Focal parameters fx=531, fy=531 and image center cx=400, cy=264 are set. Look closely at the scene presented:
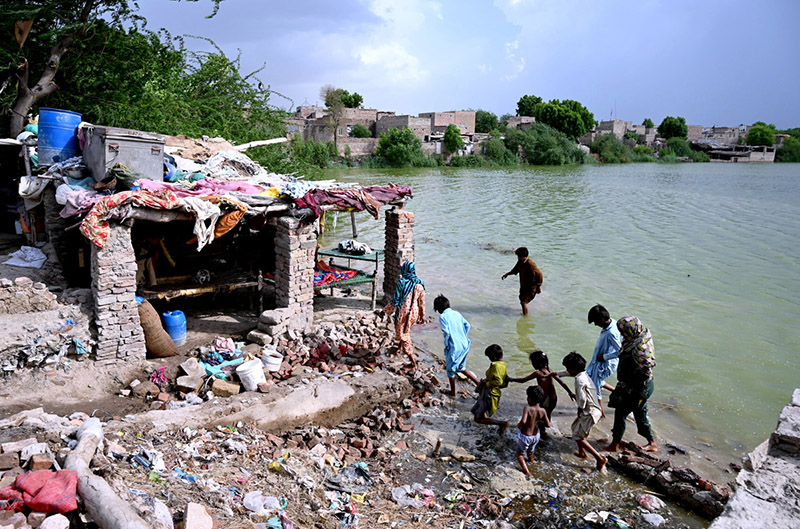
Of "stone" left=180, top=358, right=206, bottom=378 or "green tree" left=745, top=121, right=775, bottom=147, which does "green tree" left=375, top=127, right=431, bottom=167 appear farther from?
"green tree" left=745, top=121, right=775, bottom=147

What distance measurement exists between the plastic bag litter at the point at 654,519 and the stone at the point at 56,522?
465 cm

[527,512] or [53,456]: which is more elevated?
[53,456]

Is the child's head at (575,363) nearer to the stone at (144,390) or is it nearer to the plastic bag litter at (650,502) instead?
the plastic bag litter at (650,502)

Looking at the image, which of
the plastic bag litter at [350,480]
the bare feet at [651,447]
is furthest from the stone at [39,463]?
the bare feet at [651,447]

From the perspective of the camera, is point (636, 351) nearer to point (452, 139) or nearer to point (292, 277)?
point (292, 277)

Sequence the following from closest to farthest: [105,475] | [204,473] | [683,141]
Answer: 1. [105,475]
2. [204,473]
3. [683,141]

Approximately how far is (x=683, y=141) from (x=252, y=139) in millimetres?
73943

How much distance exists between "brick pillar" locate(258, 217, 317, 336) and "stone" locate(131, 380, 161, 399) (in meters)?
1.69

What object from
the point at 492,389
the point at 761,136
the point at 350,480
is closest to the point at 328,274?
the point at 492,389

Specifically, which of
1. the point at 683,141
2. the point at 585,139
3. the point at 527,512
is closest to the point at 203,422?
the point at 527,512

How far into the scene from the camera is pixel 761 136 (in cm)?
8431

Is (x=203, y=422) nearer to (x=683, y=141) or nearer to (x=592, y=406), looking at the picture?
(x=592, y=406)

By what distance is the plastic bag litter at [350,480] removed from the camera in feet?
16.1

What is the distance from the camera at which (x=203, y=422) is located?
5.51 metres
